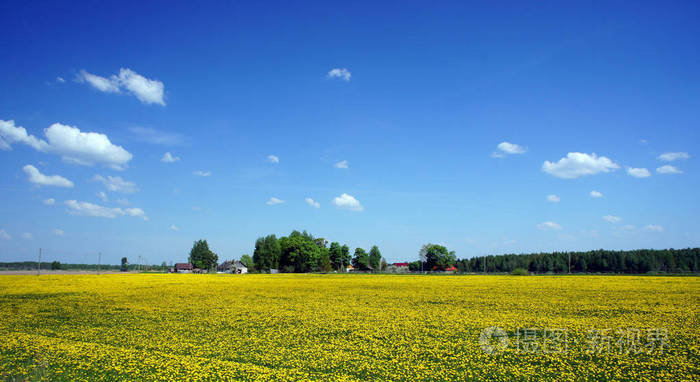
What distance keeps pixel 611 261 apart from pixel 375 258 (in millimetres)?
91956

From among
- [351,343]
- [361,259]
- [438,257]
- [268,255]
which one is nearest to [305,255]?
[268,255]

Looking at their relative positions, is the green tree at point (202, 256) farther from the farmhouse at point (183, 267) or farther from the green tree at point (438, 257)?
the green tree at point (438, 257)

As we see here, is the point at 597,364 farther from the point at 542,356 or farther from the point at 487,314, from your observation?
the point at 487,314

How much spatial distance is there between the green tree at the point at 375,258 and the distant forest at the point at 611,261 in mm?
40793

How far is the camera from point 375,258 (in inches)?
7106

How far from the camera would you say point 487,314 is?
21.9 metres

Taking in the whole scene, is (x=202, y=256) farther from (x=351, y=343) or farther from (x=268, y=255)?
(x=351, y=343)

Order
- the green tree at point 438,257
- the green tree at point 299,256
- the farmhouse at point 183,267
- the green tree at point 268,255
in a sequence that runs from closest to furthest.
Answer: the green tree at point 299,256 < the green tree at point 268,255 < the green tree at point 438,257 < the farmhouse at point 183,267

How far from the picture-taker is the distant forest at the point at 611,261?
431 ft

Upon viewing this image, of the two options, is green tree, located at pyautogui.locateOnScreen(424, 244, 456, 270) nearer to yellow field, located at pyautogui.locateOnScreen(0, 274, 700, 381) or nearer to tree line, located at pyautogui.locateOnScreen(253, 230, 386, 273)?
tree line, located at pyautogui.locateOnScreen(253, 230, 386, 273)

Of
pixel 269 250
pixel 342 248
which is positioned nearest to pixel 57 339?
pixel 269 250

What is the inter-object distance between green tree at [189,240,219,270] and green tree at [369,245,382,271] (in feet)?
238

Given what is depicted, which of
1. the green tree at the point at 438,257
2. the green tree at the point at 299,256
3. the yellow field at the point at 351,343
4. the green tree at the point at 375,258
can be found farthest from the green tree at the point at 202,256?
the yellow field at the point at 351,343

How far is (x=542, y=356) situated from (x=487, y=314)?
924 cm
